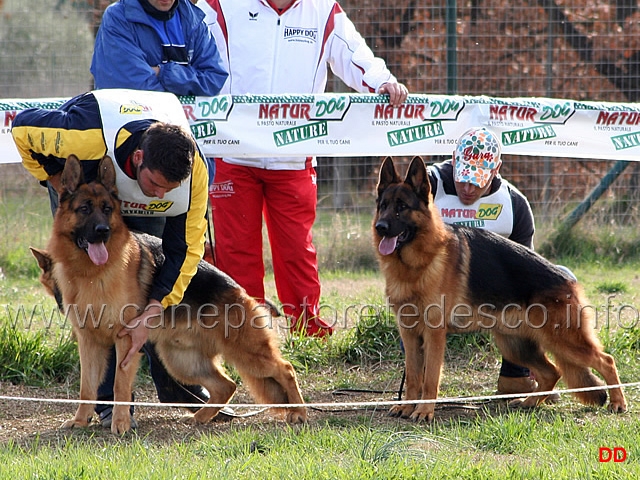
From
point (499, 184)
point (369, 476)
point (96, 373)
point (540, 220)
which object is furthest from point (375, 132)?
point (540, 220)

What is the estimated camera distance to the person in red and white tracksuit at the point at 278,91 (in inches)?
249

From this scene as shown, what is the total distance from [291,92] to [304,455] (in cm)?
334

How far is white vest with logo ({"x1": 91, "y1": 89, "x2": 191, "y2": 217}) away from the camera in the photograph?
14.3ft

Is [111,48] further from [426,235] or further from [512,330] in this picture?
[512,330]

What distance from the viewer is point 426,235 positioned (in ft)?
16.4

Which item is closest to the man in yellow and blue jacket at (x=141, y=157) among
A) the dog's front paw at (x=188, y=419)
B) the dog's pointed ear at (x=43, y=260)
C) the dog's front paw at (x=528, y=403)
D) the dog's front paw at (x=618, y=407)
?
the dog's front paw at (x=188, y=419)

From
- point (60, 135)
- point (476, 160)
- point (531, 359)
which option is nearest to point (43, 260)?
point (60, 135)

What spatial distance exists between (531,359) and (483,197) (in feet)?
3.57

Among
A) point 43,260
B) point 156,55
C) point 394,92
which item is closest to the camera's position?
point 156,55

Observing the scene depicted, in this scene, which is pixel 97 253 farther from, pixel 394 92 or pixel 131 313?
pixel 394 92

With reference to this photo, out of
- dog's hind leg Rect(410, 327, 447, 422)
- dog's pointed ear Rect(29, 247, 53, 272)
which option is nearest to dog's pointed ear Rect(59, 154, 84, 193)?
dog's pointed ear Rect(29, 247, 53, 272)

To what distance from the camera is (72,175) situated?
4328 millimetres

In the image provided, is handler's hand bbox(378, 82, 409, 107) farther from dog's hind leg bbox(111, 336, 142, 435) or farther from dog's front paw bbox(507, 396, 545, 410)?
dog's hind leg bbox(111, 336, 142, 435)

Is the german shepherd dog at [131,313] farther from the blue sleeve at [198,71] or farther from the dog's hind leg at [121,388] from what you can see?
the blue sleeve at [198,71]
